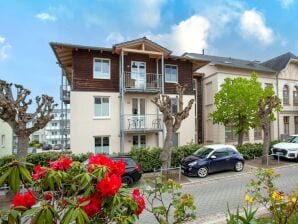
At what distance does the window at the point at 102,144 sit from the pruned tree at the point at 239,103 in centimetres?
935

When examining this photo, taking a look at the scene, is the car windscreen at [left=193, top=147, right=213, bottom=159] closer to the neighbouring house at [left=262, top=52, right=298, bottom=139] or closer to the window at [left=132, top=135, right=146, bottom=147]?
the window at [left=132, top=135, right=146, bottom=147]

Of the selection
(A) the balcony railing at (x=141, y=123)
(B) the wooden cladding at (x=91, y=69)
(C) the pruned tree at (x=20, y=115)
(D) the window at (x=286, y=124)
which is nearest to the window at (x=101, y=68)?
(B) the wooden cladding at (x=91, y=69)

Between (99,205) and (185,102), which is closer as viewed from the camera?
(99,205)

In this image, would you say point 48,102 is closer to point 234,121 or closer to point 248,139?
point 234,121

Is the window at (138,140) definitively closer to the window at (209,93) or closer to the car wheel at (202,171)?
the car wheel at (202,171)

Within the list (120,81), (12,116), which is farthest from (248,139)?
(12,116)

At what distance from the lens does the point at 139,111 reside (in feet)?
78.9

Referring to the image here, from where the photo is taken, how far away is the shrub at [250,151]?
70.1ft

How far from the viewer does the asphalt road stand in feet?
31.3

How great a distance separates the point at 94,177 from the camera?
2.93 m

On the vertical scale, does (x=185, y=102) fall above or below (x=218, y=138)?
above

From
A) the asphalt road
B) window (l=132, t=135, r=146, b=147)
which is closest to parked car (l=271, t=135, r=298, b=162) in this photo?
the asphalt road

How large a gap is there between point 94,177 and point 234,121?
22.3m

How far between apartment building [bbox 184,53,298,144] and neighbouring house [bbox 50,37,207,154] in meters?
4.77
